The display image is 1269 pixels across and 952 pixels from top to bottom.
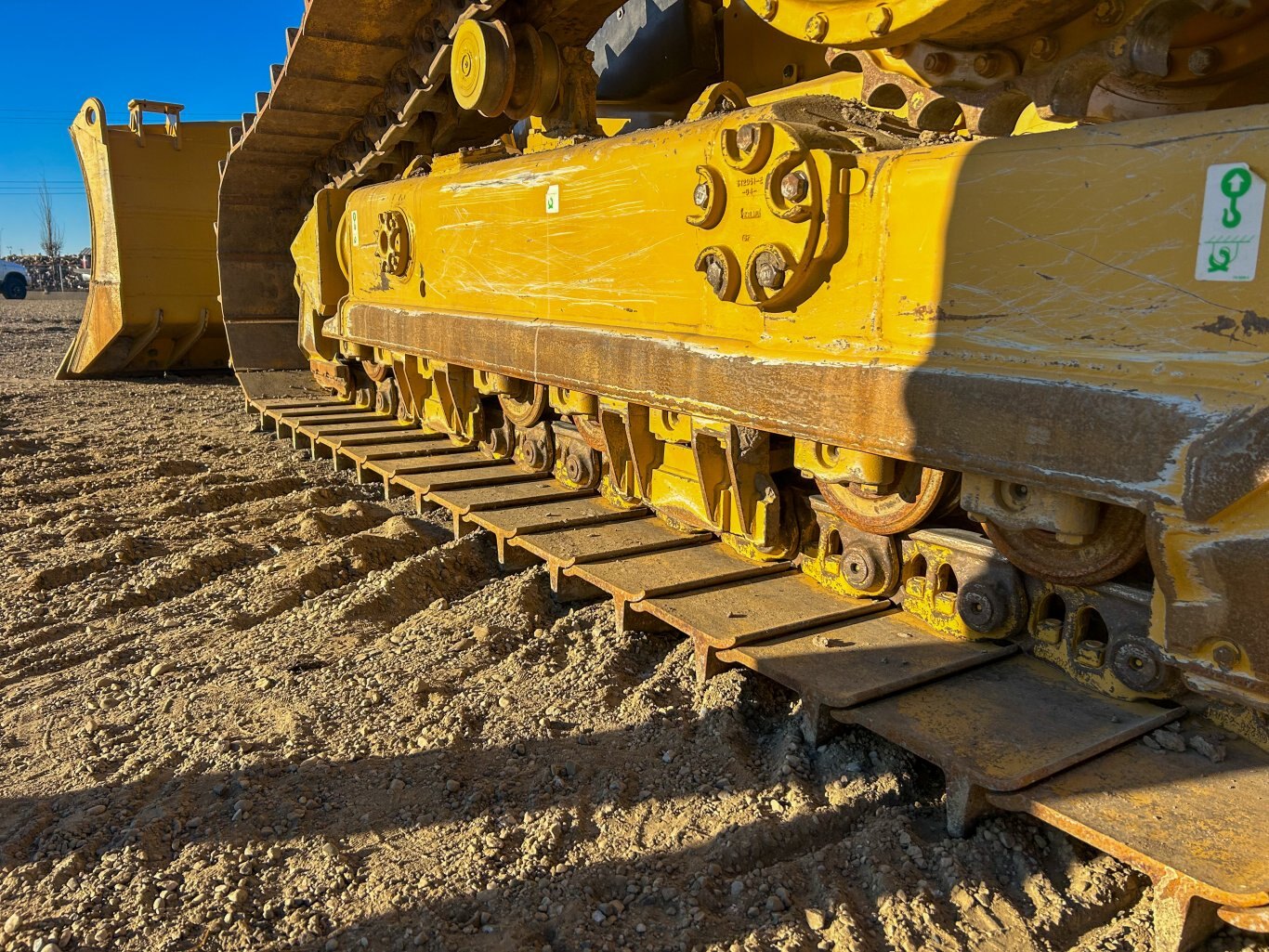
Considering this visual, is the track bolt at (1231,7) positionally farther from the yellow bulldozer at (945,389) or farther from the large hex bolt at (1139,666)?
the large hex bolt at (1139,666)

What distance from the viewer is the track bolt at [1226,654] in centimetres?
197

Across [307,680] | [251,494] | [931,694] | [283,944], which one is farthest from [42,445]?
[931,694]

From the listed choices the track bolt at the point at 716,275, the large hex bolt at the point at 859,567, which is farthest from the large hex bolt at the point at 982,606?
the track bolt at the point at 716,275

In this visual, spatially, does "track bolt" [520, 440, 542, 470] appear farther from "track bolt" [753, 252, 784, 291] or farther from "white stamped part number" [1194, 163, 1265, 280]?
"white stamped part number" [1194, 163, 1265, 280]

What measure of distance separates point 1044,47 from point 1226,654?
158 centimetres

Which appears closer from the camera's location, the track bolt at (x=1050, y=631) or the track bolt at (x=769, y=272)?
the track bolt at (x=1050, y=631)

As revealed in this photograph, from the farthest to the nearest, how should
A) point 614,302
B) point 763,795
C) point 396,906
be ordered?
point 614,302
point 763,795
point 396,906

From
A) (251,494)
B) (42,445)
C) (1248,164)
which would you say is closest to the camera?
(1248,164)

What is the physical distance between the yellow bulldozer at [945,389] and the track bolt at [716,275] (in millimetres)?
12

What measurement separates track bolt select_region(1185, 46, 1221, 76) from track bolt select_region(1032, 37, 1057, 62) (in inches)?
12.4

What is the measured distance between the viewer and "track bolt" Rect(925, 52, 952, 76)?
279 centimetres

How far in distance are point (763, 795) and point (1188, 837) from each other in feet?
2.88

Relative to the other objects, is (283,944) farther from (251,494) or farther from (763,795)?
(251,494)

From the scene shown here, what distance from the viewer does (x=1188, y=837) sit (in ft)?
6.20
